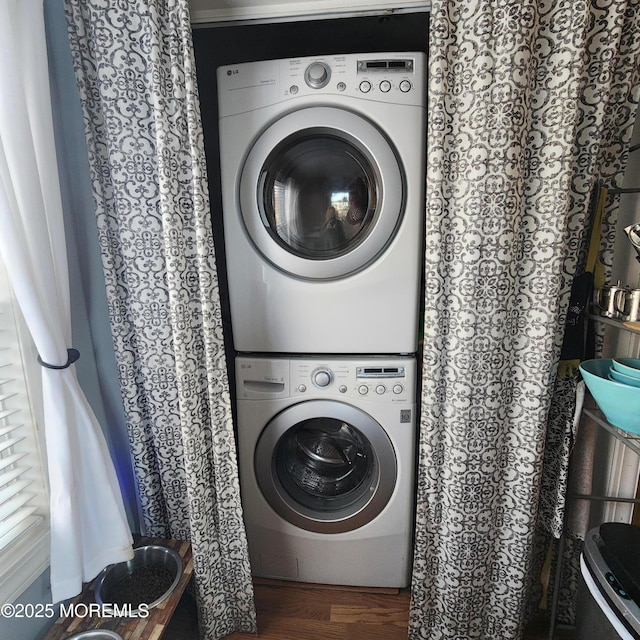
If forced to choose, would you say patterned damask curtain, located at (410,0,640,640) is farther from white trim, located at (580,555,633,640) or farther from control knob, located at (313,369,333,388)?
control knob, located at (313,369,333,388)

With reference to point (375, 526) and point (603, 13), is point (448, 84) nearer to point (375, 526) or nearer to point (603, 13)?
point (603, 13)

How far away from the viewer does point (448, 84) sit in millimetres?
1012

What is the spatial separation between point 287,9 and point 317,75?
0.76 feet

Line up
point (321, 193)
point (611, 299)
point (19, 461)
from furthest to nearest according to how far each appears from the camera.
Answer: point (321, 193)
point (19, 461)
point (611, 299)

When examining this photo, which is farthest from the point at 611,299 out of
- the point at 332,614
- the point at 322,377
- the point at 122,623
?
the point at 122,623

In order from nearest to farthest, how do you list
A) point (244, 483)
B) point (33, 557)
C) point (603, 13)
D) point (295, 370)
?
point (603, 13) → point (33, 557) → point (295, 370) → point (244, 483)

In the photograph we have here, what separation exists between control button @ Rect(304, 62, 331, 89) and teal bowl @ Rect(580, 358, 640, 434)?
1.08m

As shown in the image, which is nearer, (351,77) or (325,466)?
(351,77)

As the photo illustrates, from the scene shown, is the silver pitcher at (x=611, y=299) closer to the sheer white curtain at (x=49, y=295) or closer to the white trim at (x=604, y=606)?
the white trim at (x=604, y=606)

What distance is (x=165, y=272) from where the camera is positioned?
116 centimetres

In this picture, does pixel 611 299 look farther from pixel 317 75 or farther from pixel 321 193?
pixel 317 75

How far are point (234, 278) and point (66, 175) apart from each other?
59cm

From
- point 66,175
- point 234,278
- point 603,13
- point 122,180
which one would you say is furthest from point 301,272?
point 603,13

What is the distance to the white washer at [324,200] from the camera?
43.6 inches
